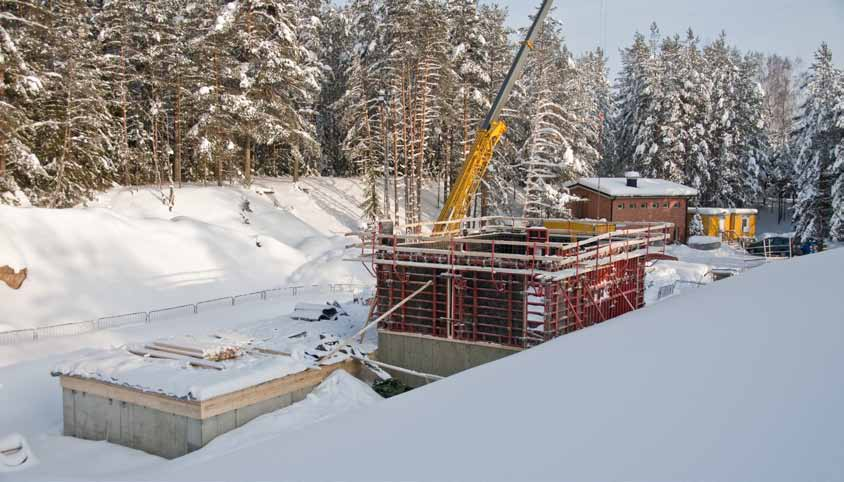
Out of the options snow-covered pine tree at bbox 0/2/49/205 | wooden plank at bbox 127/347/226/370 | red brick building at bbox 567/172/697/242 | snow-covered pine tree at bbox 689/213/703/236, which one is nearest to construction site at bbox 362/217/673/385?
wooden plank at bbox 127/347/226/370

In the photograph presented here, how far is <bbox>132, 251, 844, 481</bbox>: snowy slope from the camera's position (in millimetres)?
5219

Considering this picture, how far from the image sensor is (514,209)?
2127 inches

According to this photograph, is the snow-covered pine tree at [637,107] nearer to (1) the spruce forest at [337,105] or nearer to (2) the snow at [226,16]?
(1) the spruce forest at [337,105]

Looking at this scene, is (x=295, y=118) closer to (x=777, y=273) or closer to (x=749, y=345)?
(x=777, y=273)

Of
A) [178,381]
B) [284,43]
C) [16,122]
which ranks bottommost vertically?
[178,381]

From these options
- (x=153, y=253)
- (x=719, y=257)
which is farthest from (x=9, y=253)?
(x=719, y=257)

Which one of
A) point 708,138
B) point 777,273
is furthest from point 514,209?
point 777,273

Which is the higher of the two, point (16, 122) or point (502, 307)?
point (16, 122)

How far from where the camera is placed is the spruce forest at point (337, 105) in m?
34.4

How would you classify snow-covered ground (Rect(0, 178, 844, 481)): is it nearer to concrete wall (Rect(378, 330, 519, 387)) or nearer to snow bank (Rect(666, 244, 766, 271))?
concrete wall (Rect(378, 330, 519, 387))

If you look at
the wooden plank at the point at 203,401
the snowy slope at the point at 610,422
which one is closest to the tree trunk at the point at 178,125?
the wooden plank at the point at 203,401

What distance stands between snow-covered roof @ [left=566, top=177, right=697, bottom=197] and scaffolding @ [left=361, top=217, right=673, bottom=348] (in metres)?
26.3

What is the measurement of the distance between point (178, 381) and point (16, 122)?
20091 millimetres

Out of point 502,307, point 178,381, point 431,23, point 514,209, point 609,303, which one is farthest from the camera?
point 514,209
